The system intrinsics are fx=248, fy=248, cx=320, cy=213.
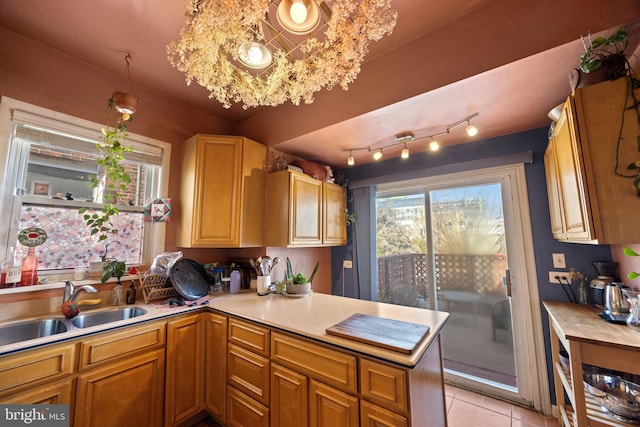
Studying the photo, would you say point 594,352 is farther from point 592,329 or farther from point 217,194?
point 217,194

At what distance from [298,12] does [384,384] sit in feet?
5.34

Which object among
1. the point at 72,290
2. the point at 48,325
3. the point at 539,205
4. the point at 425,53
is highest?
the point at 425,53

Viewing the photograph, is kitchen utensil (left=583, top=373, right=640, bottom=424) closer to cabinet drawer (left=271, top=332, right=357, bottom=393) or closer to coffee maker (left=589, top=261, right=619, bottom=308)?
coffee maker (left=589, top=261, right=619, bottom=308)

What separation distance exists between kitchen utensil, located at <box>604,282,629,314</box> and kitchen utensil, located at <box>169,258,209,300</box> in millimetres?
2920

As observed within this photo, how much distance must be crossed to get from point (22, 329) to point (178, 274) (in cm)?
88

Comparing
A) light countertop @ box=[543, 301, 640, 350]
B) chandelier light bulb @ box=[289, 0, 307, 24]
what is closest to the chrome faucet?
chandelier light bulb @ box=[289, 0, 307, 24]

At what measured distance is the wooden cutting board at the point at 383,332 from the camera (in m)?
1.16

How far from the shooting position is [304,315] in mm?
1666

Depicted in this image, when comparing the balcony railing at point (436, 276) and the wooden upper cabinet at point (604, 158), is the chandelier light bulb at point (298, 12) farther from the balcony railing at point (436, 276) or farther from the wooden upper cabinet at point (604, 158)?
Result: the balcony railing at point (436, 276)

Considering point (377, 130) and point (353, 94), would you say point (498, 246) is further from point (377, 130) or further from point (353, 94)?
point (353, 94)

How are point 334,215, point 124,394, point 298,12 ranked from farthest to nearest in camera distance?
point 334,215
point 124,394
point 298,12

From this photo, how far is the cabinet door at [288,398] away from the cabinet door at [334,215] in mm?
1472

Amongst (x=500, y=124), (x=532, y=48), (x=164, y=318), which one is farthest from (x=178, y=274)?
(x=500, y=124)

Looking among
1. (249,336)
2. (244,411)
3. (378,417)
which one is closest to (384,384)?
(378,417)
